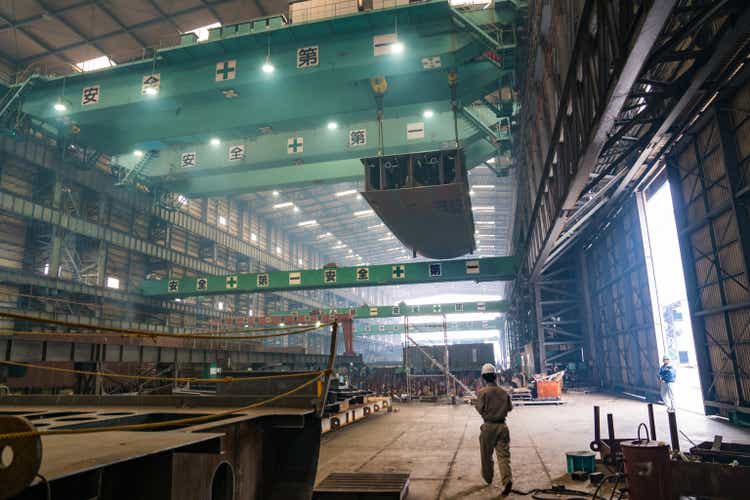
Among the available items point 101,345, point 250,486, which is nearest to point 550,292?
point 101,345

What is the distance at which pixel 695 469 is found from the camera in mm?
4633

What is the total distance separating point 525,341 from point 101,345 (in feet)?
59.7

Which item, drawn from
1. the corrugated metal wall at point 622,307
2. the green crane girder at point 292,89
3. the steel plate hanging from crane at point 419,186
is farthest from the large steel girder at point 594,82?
the corrugated metal wall at point 622,307

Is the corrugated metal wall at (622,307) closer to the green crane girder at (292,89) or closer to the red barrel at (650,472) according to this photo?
the green crane girder at (292,89)

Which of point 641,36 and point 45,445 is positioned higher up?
point 641,36

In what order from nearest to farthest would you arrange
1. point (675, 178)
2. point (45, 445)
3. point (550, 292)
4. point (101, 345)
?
point (45, 445) → point (675, 178) → point (101, 345) → point (550, 292)

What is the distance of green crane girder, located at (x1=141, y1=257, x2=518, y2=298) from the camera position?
20.5m

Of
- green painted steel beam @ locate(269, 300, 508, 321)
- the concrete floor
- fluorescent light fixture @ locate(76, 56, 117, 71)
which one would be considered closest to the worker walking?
the concrete floor

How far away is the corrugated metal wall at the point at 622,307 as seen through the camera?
1609 cm

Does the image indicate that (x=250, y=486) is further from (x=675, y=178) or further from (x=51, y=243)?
(x=51, y=243)

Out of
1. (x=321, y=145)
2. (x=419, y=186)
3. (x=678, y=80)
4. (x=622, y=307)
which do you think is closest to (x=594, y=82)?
(x=678, y=80)

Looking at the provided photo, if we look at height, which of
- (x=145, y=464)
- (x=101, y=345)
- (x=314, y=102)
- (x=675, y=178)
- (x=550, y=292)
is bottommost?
(x=145, y=464)

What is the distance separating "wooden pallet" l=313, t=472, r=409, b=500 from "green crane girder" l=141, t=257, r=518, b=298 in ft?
48.0

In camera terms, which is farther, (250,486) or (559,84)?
(559,84)
